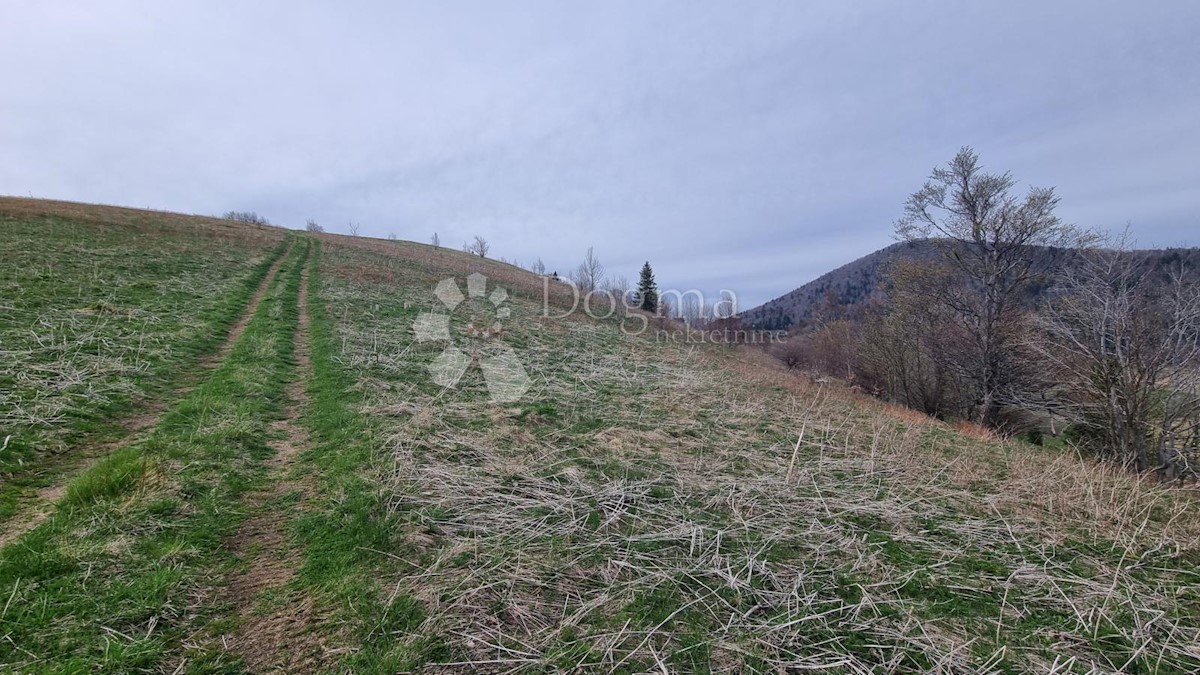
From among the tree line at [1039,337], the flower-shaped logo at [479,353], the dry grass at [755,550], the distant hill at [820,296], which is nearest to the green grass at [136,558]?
the dry grass at [755,550]

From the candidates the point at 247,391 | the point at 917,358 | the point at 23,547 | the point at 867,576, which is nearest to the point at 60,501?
the point at 23,547

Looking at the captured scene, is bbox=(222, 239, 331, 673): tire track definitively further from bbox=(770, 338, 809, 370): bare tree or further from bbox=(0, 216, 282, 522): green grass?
bbox=(770, 338, 809, 370): bare tree

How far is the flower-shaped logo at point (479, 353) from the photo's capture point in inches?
368

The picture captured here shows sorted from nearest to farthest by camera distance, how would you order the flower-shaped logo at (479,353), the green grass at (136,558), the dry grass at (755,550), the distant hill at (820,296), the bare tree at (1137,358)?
the green grass at (136,558) < the dry grass at (755,550) < the flower-shaped logo at (479,353) < the bare tree at (1137,358) < the distant hill at (820,296)

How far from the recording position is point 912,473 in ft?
20.3

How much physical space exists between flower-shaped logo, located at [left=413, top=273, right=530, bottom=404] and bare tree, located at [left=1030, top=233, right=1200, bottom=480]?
13441 mm

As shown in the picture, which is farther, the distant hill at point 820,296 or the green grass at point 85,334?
the distant hill at point 820,296

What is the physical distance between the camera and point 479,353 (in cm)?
1217

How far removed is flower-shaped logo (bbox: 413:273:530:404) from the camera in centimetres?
934

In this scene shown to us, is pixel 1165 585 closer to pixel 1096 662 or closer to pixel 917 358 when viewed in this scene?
pixel 1096 662

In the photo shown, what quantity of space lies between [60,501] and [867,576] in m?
6.60

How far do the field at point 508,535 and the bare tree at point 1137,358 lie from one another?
5314mm

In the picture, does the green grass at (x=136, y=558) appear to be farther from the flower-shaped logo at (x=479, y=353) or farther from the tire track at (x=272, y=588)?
the flower-shaped logo at (x=479, y=353)

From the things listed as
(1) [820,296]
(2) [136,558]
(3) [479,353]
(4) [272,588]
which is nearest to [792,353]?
(3) [479,353]
